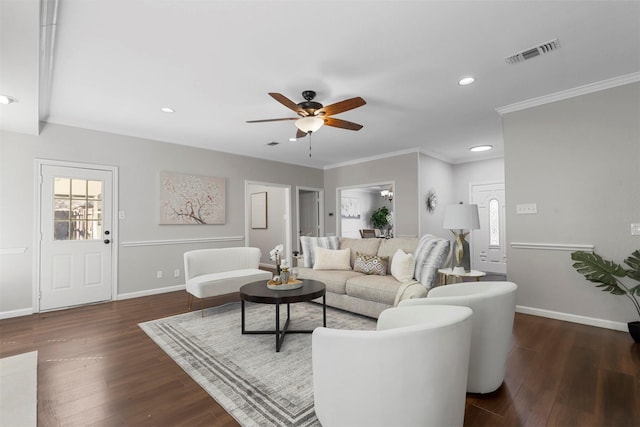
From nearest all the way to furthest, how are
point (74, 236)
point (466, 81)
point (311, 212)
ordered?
point (466, 81) → point (74, 236) → point (311, 212)

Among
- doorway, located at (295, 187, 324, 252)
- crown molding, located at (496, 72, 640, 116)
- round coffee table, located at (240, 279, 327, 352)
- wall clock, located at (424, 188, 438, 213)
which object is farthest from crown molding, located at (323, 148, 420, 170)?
round coffee table, located at (240, 279, 327, 352)

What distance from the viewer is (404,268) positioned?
3.35 m

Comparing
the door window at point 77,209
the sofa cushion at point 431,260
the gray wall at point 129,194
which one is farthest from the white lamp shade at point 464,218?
the door window at point 77,209

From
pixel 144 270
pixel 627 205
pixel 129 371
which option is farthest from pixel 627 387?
pixel 144 270

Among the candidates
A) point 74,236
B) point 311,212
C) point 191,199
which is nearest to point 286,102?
point 191,199

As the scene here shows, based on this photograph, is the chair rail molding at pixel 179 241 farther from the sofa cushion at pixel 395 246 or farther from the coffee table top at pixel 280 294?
the sofa cushion at pixel 395 246

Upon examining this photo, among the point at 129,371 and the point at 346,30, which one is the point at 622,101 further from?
the point at 129,371

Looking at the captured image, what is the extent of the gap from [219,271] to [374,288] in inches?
90.6

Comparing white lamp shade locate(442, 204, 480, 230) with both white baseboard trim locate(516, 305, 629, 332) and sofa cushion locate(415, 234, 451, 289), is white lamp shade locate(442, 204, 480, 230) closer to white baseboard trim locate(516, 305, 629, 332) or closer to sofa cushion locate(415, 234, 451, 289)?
sofa cushion locate(415, 234, 451, 289)

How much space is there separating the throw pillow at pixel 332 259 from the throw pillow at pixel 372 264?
212 mm

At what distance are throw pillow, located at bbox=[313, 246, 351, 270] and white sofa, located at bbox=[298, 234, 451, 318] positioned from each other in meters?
0.03

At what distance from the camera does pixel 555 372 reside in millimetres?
2174

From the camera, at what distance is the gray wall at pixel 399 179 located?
220 inches

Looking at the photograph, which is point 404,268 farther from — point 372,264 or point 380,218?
point 380,218
